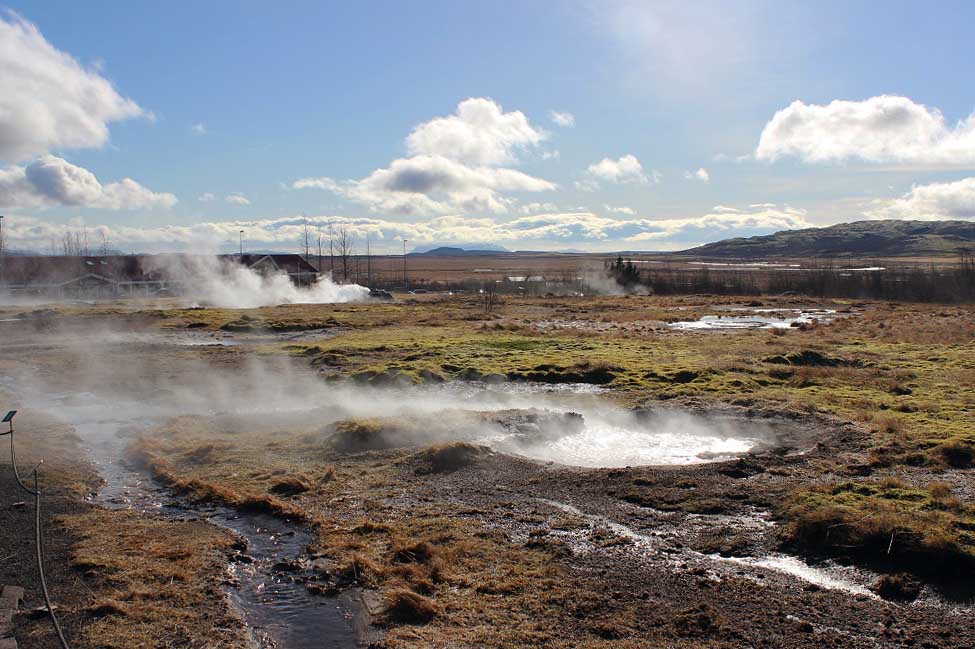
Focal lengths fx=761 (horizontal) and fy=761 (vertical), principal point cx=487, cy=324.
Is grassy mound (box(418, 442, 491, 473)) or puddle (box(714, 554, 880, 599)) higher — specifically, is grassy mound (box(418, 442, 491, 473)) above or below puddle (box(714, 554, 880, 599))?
above

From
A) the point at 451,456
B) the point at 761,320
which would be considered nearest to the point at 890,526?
the point at 451,456

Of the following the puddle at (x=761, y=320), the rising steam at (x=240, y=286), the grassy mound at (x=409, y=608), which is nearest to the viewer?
the grassy mound at (x=409, y=608)

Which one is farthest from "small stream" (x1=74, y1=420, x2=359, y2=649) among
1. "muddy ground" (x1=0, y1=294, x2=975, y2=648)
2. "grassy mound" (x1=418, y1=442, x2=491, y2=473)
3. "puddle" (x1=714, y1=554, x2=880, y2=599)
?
"puddle" (x1=714, y1=554, x2=880, y2=599)

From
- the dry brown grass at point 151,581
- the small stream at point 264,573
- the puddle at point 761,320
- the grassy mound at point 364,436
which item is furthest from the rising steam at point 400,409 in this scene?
the puddle at point 761,320

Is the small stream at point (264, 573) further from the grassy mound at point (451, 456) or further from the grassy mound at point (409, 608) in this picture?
the grassy mound at point (451, 456)

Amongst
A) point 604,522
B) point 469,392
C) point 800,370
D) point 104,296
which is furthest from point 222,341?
point 104,296

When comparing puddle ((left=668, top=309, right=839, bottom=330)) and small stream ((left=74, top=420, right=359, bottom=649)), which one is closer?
small stream ((left=74, top=420, right=359, bottom=649))

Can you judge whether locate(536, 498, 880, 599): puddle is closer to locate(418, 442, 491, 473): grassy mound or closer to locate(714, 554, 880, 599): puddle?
locate(714, 554, 880, 599): puddle

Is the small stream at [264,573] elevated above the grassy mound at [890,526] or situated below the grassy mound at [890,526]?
below

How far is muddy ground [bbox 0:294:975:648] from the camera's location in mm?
8891

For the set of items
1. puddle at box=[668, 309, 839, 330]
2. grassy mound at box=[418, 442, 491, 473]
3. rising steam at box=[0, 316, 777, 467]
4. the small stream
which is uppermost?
grassy mound at box=[418, 442, 491, 473]

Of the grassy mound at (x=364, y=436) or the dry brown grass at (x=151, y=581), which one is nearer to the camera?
the dry brown grass at (x=151, y=581)

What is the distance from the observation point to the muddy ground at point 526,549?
8891 millimetres

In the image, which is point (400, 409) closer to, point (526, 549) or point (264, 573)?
point (526, 549)
